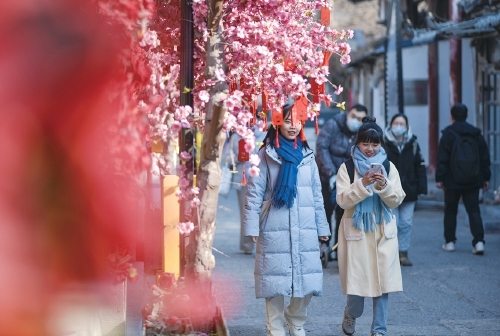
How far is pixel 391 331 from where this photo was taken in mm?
7938

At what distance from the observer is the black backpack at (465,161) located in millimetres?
12578

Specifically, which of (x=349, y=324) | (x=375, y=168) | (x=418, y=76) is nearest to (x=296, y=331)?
(x=349, y=324)

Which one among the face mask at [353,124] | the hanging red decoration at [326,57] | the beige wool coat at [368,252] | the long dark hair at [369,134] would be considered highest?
the hanging red decoration at [326,57]

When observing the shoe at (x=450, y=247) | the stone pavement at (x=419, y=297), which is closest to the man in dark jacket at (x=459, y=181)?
the shoe at (x=450, y=247)

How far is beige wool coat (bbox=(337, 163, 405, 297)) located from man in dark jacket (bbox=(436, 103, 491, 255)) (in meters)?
5.34

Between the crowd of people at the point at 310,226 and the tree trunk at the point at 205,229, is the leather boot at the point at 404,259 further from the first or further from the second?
the tree trunk at the point at 205,229

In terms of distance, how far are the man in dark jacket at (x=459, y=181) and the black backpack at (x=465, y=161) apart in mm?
22

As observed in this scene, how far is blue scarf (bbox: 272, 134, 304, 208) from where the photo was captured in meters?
7.04

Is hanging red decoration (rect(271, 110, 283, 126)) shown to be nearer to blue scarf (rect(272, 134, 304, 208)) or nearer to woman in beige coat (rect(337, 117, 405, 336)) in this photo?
blue scarf (rect(272, 134, 304, 208))

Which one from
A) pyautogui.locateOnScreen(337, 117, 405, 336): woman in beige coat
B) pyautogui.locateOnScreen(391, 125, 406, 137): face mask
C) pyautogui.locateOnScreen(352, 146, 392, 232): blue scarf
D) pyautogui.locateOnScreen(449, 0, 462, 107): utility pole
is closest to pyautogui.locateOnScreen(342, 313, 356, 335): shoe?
pyautogui.locateOnScreen(337, 117, 405, 336): woman in beige coat

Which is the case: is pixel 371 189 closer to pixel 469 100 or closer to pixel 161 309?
pixel 161 309

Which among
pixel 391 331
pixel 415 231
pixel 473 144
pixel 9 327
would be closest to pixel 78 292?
pixel 9 327

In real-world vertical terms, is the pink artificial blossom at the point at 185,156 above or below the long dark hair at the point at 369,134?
below

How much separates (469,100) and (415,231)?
723 centimetres
